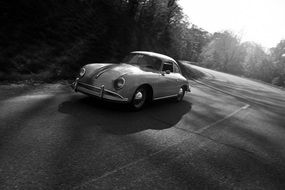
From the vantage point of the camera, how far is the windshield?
628 cm

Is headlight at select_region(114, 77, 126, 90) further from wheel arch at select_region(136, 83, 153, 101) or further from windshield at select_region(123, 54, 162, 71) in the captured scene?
windshield at select_region(123, 54, 162, 71)

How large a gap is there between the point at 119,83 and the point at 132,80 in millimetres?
313

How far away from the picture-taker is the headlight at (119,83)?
4.93 metres

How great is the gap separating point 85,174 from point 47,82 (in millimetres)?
5632

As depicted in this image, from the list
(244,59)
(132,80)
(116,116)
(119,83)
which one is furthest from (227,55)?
(116,116)

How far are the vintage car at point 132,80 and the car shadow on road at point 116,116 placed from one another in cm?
32

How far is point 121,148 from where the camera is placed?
11.2 feet

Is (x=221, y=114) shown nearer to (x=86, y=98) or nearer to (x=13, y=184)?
(x=86, y=98)

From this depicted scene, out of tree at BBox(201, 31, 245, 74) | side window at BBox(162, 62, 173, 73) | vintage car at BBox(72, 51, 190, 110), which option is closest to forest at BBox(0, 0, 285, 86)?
vintage car at BBox(72, 51, 190, 110)

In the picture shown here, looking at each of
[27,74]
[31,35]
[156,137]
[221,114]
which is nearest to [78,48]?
[31,35]

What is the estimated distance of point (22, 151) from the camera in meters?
2.85

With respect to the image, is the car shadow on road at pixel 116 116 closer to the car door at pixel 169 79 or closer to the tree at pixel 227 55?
the car door at pixel 169 79

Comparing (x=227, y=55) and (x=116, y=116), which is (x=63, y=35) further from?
(x=227, y=55)

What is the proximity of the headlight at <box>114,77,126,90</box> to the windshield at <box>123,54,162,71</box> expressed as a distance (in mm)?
1407
